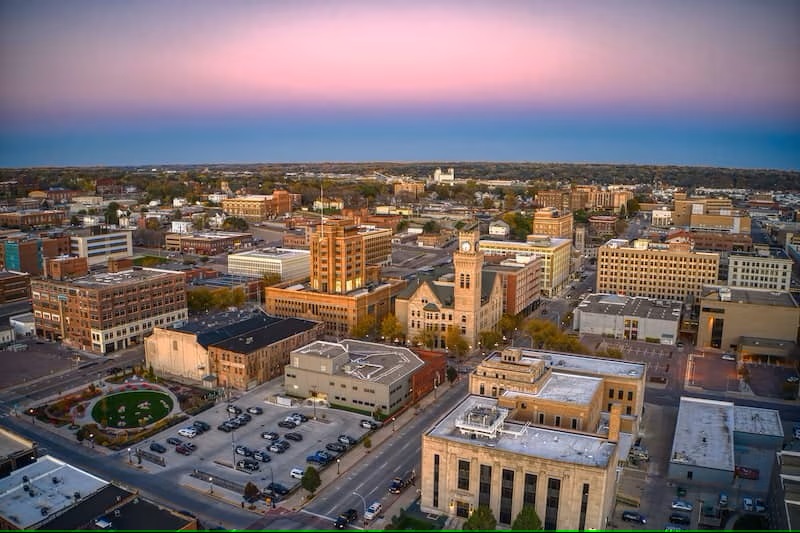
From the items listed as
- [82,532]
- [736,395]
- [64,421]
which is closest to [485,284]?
[736,395]

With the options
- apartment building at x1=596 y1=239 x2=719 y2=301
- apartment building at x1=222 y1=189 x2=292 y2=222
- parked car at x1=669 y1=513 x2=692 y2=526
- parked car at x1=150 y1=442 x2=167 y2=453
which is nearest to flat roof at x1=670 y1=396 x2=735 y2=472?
parked car at x1=669 y1=513 x2=692 y2=526

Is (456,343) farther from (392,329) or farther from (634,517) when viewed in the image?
(634,517)

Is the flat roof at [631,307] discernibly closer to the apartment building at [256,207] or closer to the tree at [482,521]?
the tree at [482,521]

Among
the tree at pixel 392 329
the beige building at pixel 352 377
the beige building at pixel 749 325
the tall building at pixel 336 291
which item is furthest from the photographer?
the tall building at pixel 336 291

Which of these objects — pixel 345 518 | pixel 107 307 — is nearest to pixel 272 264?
pixel 107 307

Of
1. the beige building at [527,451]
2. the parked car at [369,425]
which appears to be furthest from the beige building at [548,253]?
the beige building at [527,451]

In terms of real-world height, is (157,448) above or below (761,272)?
below

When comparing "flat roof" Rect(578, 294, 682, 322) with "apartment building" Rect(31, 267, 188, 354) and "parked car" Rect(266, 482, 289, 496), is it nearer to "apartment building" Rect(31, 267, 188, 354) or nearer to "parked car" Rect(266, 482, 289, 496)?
"parked car" Rect(266, 482, 289, 496)
